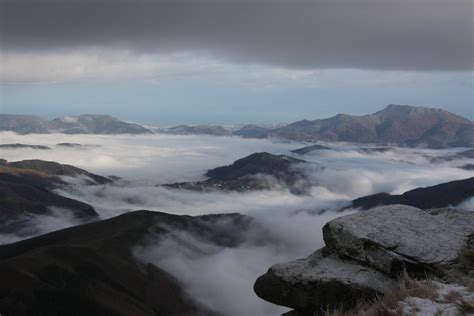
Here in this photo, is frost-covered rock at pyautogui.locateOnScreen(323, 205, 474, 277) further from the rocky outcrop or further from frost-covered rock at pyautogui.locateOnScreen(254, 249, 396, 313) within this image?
frost-covered rock at pyautogui.locateOnScreen(254, 249, 396, 313)

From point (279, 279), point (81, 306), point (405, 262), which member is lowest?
point (81, 306)

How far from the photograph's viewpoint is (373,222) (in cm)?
2609

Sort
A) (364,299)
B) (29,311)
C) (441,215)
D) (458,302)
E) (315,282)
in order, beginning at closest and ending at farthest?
(458,302), (364,299), (315,282), (441,215), (29,311)

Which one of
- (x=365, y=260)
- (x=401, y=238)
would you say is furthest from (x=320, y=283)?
(x=401, y=238)

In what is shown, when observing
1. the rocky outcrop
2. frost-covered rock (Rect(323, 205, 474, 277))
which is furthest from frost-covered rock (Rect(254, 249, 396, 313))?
frost-covered rock (Rect(323, 205, 474, 277))

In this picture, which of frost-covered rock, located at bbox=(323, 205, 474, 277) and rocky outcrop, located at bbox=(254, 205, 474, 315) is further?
frost-covered rock, located at bbox=(323, 205, 474, 277)

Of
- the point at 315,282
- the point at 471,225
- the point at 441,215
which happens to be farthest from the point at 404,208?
the point at 315,282

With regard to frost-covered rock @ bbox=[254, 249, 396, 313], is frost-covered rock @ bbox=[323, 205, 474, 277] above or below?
above

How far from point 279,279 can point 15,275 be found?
198464mm

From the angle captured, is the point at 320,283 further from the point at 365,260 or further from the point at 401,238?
the point at 401,238

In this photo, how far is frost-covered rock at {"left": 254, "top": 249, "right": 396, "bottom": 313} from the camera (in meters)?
22.6

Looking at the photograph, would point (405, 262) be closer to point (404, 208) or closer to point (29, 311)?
point (404, 208)

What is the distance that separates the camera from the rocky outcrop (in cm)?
2250

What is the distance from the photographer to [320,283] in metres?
23.7
